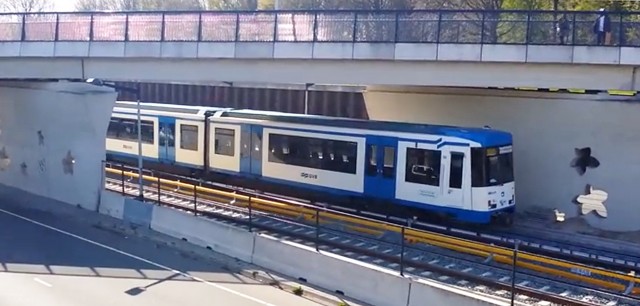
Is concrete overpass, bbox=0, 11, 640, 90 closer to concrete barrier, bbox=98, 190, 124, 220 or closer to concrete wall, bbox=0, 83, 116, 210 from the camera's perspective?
concrete wall, bbox=0, 83, 116, 210

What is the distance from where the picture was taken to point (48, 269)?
1695cm

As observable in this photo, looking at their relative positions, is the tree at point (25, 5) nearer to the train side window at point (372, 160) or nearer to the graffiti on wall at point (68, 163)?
the graffiti on wall at point (68, 163)

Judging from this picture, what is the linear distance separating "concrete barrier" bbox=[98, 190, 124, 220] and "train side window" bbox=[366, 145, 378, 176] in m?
7.55

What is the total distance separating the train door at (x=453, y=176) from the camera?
59.0ft

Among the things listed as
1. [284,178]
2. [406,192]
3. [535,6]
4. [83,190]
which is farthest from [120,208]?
[535,6]

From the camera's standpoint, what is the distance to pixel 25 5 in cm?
6862

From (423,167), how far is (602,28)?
5.40 meters

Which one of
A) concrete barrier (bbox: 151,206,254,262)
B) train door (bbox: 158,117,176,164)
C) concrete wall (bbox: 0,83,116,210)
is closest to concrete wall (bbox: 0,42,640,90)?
concrete wall (bbox: 0,83,116,210)

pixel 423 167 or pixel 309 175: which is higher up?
pixel 423 167

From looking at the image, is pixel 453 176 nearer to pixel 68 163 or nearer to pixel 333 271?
pixel 333 271

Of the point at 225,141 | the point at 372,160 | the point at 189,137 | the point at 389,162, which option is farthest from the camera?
the point at 189,137

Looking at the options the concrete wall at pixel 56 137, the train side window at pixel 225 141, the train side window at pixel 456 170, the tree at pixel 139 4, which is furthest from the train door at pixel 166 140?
the tree at pixel 139 4

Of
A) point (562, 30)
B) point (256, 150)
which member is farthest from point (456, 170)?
point (256, 150)

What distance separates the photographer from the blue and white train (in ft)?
59.4
